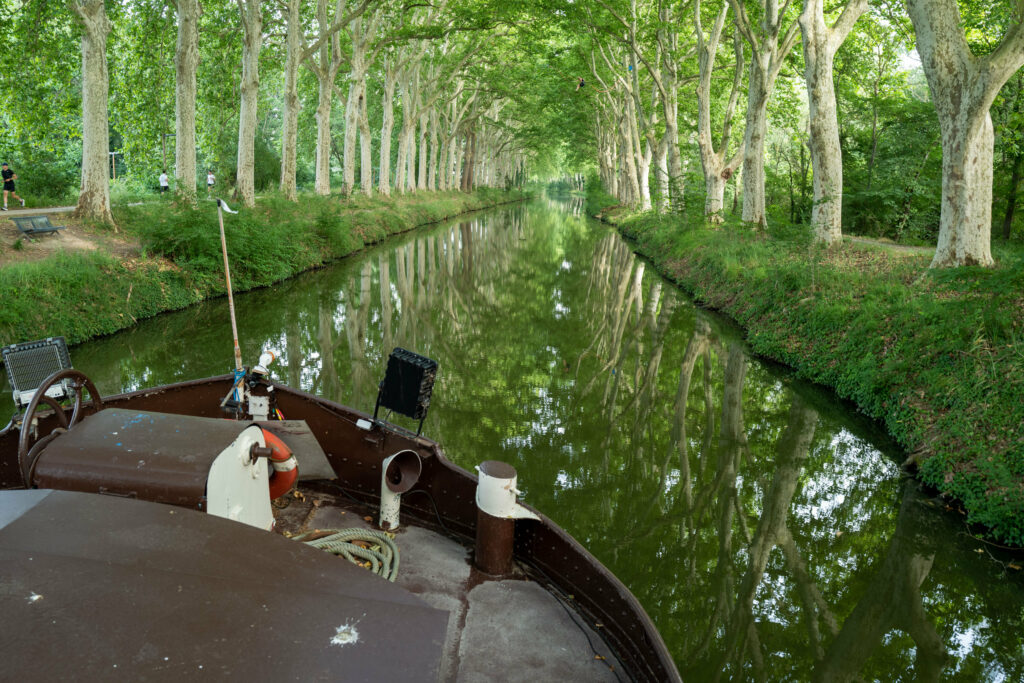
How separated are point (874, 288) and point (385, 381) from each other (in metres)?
9.26

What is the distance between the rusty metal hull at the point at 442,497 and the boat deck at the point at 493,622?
0.12 metres

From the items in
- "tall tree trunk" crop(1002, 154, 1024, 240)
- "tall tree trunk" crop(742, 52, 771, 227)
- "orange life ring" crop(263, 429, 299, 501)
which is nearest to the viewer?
"orange life ring" crop(263, 429, 299, 501)

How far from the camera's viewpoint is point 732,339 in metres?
14.2

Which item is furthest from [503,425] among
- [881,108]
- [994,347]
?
[881,108]

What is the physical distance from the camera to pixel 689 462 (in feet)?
26.3

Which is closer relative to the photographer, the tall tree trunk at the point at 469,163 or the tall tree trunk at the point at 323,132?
the tall tree trunk at the point at 323,132

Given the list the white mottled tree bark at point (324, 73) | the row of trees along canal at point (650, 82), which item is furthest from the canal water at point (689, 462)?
the white mottled tree bark at point (324, 73)

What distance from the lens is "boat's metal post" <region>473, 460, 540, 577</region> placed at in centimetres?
431

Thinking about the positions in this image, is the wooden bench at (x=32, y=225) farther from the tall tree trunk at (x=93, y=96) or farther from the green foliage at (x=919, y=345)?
the green foliage at (x=919, y=345)

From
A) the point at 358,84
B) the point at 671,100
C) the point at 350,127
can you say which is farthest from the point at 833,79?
the point at 350,127

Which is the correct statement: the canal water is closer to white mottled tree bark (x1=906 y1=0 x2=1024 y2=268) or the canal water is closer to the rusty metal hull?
the rusty metal hull

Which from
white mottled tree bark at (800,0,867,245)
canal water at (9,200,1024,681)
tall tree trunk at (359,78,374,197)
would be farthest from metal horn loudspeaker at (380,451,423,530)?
tall tree trunk at (359,78,374,197)

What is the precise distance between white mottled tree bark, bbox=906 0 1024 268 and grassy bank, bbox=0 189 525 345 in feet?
47.6

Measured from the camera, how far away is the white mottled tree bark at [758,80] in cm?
1703
